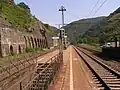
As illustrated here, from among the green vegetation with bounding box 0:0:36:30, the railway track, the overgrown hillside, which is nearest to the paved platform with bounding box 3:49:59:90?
the railway track

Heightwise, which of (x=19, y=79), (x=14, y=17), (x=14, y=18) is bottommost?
(x=19, y=79)

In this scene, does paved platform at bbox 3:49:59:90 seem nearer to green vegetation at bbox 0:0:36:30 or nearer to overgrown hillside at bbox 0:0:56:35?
overgrown hillside at bbox 0:0:56:35

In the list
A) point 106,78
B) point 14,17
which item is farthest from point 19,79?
point 14,17

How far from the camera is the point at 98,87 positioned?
13867 mm

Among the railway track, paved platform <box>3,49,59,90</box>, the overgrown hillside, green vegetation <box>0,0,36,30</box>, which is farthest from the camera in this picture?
green vegetation <box>0,0,36,30</box>

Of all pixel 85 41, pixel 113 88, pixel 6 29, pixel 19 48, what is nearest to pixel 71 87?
pixel 113 88

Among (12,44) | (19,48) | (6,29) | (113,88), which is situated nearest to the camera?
(113,88)

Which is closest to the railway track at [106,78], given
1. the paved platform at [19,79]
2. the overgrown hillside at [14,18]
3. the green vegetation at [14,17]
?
the paved platform at [19,79]

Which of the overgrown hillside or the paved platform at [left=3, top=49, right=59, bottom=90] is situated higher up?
the overgrown hillside

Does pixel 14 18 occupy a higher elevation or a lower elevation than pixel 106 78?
higher

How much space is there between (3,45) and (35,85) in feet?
100

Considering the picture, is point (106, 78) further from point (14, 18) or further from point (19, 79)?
point (14, 18)

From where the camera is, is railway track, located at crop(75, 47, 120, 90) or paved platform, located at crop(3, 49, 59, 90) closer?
paved platform, located at crop(3, 49, 59, 90)

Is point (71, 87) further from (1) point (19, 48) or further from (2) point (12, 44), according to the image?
(1) point (19, 48)
